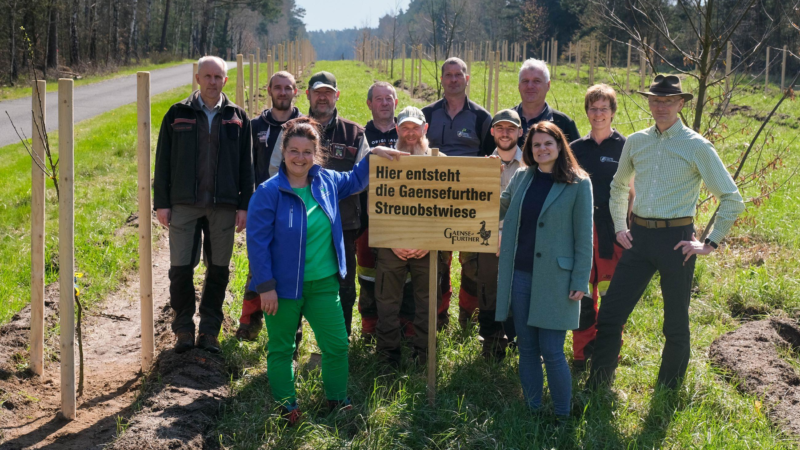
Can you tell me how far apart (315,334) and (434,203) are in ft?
3.81

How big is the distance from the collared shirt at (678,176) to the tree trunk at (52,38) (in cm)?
3272

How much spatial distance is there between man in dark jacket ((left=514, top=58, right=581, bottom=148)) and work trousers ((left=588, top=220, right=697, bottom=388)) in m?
1.41

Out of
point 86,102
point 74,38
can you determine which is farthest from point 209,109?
point 74,38

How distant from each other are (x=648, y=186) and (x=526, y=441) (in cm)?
186

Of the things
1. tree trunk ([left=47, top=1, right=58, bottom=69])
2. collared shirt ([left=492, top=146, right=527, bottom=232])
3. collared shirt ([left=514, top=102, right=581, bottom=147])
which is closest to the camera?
collared shirt ([left=492, top=146, right=527, bottom=232])

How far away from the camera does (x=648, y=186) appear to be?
14.3 feet

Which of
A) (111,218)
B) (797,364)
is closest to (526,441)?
(797,364)

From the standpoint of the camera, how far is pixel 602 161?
501 centimetres

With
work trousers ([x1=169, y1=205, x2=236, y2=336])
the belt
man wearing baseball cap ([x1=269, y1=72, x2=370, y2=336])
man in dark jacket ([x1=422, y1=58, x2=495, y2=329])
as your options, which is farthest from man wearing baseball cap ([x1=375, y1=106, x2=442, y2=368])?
the belt

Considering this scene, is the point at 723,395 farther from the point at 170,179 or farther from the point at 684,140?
the point at 170,179

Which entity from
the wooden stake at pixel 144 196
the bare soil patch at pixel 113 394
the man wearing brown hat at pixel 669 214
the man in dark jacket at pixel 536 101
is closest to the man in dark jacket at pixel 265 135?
the bare soil patch at pixel 113 394

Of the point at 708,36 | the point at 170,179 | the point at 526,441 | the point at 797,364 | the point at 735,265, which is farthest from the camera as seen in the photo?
the point at 735,265

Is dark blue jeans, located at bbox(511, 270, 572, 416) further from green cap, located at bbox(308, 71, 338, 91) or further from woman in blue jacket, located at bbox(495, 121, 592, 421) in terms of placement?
green cap, located at bbox(308, 71, 338, 91)

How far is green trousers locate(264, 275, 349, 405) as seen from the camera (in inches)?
163
